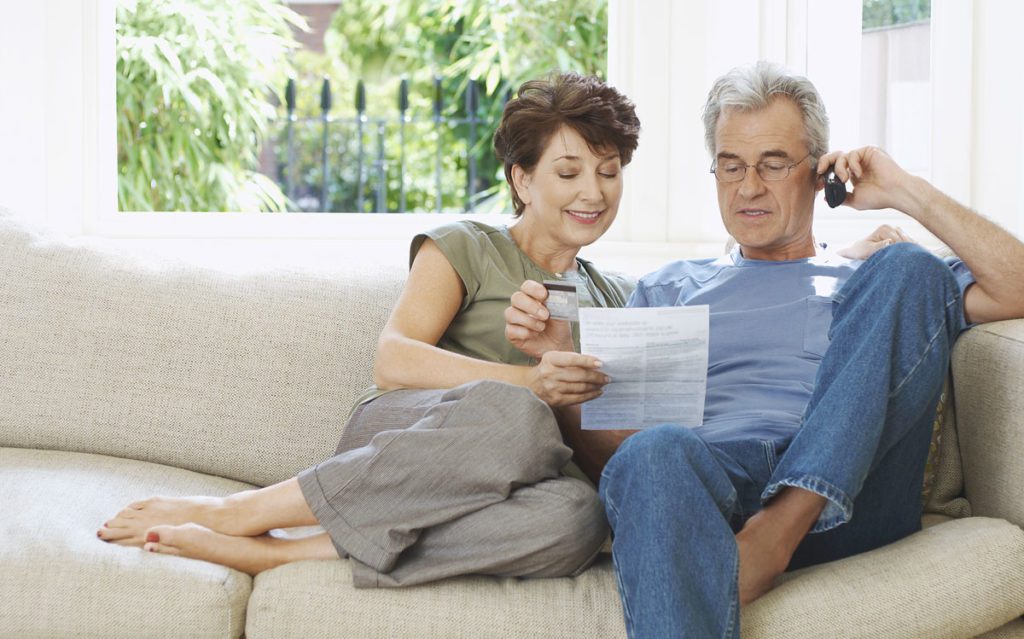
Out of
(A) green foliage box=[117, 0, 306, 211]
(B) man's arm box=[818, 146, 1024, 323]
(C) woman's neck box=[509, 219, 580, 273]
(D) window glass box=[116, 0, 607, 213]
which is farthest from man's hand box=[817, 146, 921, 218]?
(A) green foliage box=[117, 0, 306, 211]

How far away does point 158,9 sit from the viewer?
14.3ft

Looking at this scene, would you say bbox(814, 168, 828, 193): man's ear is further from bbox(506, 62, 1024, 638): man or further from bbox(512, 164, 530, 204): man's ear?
bbox(512, 164, 530, 204): man's ear

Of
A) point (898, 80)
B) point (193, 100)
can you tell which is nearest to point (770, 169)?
point (898, 80)

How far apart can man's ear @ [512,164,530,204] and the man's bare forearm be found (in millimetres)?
442

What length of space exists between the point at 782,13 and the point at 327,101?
1822 millimetres

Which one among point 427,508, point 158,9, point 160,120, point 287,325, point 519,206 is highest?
point 158,9

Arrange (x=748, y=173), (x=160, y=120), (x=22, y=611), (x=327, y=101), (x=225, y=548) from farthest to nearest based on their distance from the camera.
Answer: (x=160, y=120), (x=327, y=101), (x=748, y=173), (x=225, y=548), (x=22, y=611)

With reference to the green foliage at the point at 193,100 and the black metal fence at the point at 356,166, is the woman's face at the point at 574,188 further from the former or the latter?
the black metal fence at the point at 356,166

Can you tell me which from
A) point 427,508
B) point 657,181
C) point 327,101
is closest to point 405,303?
point 427,508

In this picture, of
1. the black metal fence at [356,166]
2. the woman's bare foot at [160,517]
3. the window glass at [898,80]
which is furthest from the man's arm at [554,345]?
the black metal fence at [356,166]

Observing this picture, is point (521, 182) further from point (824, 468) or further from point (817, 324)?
point (824, 468)

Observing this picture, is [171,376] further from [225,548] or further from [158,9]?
[158,9]

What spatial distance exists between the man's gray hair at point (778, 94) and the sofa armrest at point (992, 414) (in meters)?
0.44

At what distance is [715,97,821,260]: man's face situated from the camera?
2049 millimetres
